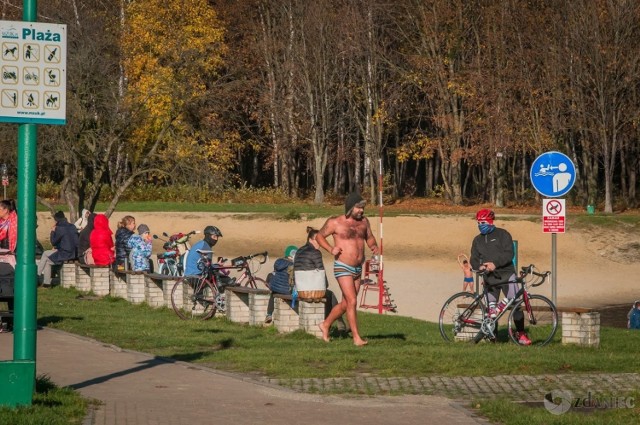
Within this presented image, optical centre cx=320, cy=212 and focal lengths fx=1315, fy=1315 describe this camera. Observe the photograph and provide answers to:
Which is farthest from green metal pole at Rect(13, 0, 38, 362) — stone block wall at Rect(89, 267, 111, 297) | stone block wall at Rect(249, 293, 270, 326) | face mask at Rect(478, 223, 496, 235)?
A: stone block wall at Rect(89, 267, 111, 297)

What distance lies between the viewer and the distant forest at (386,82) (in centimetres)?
5484

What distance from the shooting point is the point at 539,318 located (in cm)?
1773

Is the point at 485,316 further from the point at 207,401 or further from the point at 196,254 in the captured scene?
the point at 207,401

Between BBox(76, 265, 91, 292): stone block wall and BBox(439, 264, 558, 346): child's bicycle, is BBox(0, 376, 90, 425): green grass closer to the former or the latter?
BBox(439, 264, 558, 346): child's bicycle

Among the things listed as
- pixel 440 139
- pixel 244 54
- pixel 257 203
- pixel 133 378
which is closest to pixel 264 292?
pixel 133 378

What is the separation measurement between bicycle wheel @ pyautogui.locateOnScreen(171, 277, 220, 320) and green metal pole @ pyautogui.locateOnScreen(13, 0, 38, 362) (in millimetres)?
10099

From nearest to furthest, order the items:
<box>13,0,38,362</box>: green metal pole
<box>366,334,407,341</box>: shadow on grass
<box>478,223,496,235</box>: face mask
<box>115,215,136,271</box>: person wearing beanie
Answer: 1. <box>13,0,38,362</box>: green metal pole
2. <box>478,223,496,235</box>: face mask
3. <box>366,334,407,341</box>: shadow on grass
4. <box>115,215,136,271</box>: person wearing beanie

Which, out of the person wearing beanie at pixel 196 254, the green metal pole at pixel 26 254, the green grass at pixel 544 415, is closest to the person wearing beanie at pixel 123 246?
the person wearing beanie at pixel 196 254

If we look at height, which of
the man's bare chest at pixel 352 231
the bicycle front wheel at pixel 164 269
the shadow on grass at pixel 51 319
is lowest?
the shadow on grass at pixel 51 319

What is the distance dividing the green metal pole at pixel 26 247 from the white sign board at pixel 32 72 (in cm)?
17

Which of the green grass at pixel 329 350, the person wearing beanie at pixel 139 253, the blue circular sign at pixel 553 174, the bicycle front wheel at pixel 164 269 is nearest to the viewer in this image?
the green grass at pixel 329 350

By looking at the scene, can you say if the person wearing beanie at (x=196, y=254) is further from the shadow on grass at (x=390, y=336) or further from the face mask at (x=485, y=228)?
the face mask at (x=485, y=228)

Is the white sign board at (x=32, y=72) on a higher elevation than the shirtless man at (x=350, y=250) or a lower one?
higher

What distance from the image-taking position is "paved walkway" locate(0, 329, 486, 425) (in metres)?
10.4
